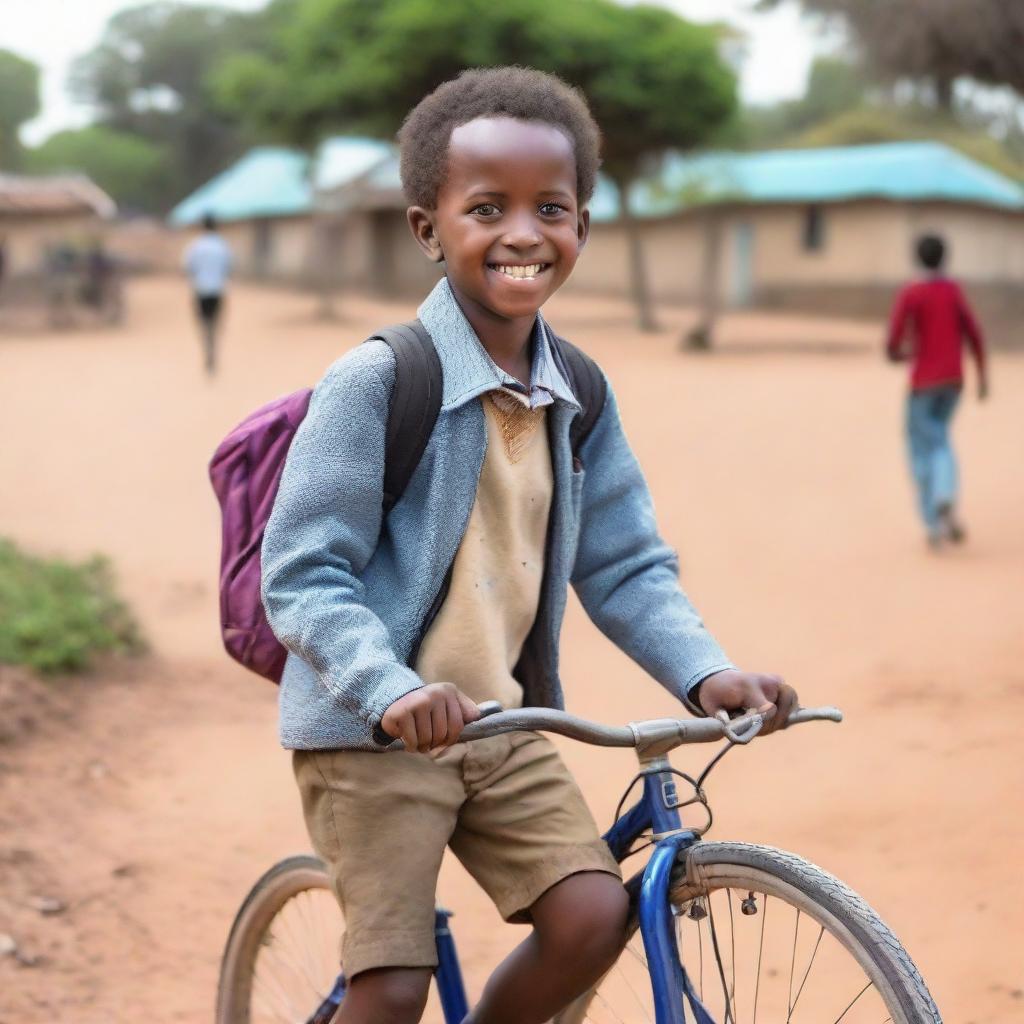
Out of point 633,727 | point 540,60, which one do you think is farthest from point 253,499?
point 540,60

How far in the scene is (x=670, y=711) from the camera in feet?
18.7

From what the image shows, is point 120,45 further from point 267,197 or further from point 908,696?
point 908,696

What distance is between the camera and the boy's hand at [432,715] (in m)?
1.86

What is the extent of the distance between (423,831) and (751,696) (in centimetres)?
48

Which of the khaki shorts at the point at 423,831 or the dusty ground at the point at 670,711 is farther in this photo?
the dusty ground at the point at 670,711

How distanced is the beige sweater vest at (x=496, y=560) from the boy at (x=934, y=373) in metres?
6.57

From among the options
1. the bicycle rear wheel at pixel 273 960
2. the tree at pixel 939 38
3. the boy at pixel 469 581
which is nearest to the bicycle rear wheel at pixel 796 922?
the boy at pixel 469 581

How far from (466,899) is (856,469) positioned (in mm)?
8508

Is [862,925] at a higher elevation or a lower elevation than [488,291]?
lower

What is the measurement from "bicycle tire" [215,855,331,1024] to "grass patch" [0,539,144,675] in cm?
317

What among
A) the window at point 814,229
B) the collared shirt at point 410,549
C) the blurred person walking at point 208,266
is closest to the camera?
the collared shirt at point 410,549

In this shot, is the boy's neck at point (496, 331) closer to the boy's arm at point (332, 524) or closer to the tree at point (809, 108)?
the boy's arm at point (332, 524)

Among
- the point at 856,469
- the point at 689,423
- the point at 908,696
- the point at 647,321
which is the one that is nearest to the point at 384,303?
the point at 647,321

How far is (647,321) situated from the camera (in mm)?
25984
